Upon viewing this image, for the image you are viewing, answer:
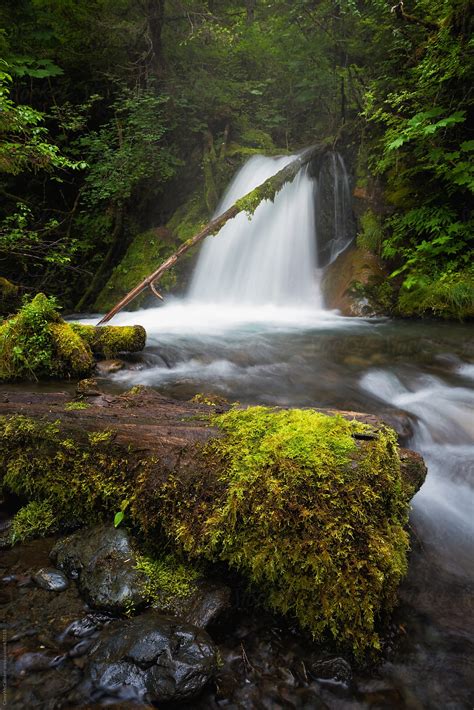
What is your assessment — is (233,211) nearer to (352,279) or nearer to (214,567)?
(352,279)

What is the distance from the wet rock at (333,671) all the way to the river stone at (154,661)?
19.1 inches

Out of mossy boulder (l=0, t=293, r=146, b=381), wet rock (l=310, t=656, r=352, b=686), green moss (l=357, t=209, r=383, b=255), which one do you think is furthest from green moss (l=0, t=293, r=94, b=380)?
green moss (l=357, t=209, r=383, b=255)

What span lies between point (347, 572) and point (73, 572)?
1546 millimetres

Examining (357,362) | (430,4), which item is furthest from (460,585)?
(430,4)

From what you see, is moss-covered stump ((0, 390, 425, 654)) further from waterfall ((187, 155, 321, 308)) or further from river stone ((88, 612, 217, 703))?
waterfall ((187, 155, 321, 308))

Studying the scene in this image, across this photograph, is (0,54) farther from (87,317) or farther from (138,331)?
(138,331)

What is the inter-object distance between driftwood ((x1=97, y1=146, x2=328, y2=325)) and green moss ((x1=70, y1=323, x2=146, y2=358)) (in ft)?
5.43

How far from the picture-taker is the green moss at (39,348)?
4777 mm

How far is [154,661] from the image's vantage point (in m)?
1.71

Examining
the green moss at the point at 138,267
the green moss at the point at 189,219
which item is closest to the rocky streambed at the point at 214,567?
the green moss at the point at 138,267

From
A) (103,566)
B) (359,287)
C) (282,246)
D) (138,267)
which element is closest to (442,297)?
(359,287)

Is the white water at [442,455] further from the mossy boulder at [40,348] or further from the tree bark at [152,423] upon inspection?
the mossy boulder at [40,348]

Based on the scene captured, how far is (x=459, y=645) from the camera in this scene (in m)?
2.04

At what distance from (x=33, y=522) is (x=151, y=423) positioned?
99cm
